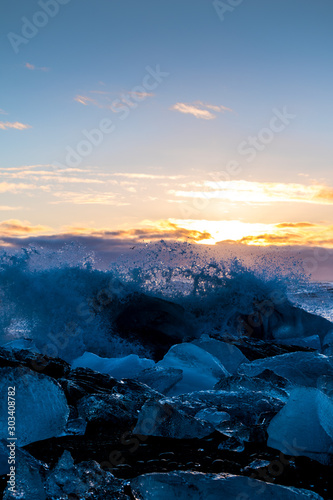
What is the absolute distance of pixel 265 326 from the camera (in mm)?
7895

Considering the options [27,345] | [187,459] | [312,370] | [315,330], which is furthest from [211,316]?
[187,459]

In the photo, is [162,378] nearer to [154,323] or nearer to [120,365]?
[120,365]

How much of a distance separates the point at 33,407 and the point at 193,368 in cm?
173

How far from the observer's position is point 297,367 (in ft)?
11.8

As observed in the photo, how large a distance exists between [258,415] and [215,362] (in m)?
1.29

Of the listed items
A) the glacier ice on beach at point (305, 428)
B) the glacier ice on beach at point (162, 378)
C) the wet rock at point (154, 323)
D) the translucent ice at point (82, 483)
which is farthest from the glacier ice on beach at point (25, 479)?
the wet rock at point (154, 323)

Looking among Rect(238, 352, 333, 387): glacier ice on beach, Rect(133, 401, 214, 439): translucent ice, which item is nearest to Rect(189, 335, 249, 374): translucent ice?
Rect(238, 352, 333, 387): glacier ice on beach

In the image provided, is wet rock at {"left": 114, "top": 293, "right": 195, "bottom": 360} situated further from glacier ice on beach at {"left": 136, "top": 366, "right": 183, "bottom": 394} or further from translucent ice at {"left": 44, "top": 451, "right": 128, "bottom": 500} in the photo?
translucent ice at {"left": 44, "top": 451, "right": 128, "bottom": 500}

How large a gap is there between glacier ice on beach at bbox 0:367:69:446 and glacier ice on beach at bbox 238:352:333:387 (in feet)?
5.78

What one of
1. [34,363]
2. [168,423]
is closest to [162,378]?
[168,423]

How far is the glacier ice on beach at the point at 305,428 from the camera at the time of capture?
2080mm

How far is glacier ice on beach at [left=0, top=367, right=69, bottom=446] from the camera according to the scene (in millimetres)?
2236

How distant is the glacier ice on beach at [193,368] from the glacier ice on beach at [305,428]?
4.13ft

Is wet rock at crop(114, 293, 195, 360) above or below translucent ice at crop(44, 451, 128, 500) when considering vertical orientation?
below
